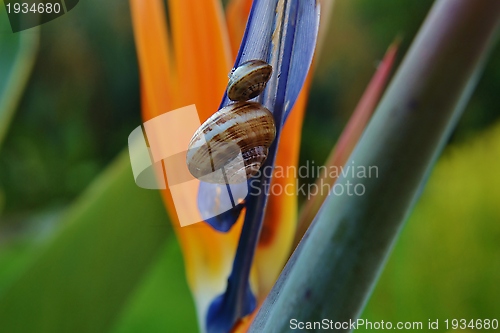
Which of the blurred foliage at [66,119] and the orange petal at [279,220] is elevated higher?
the blurred foliage at [66,119]

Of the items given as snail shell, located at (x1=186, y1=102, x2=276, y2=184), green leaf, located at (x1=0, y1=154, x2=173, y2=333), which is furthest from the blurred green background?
snail shell, located at (x1=186, y1=102, x2=276, y2=184)

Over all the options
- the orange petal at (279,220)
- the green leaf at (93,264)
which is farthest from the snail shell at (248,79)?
the green leaf at (93,264)

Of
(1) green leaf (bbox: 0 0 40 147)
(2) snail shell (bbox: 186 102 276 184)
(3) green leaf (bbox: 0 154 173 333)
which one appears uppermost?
A: (1) green leaf (bbox: 0 0 40 147)

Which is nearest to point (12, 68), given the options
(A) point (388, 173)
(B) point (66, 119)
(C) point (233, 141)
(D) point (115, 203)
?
(B) point (66, 119)

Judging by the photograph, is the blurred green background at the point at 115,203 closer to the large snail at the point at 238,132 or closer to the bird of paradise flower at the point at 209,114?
the bird of paradise flower at the point at 209,114

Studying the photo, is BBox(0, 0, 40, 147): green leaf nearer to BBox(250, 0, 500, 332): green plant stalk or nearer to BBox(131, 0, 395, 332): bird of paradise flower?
BBox(131, 0, 395, 332): bird of paradise flower

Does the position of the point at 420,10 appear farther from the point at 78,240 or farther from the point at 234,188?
the point at 78,240
